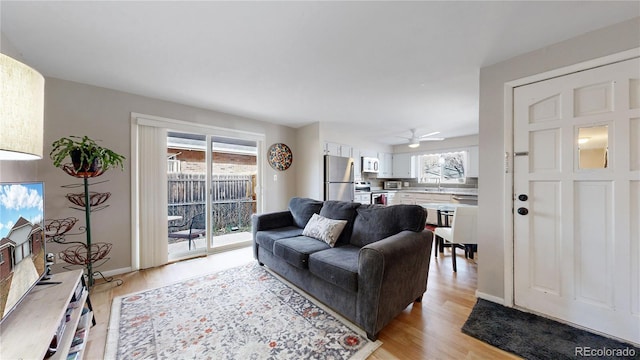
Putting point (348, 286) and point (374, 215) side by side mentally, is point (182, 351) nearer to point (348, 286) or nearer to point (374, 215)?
point (348, 286)

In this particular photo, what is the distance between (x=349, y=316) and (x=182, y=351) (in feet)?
3.92

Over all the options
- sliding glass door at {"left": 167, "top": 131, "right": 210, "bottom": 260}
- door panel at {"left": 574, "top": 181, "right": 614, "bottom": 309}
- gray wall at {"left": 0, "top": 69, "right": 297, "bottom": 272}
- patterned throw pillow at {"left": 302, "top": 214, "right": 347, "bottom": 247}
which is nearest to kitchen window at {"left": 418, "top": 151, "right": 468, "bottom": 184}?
door panel at {"left": 574, "top": 181, "right": 614, "bottom": 309}

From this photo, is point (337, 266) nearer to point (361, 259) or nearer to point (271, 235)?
point (361, 259)

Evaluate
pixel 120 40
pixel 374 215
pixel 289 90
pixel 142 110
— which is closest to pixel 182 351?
pixel 374 215

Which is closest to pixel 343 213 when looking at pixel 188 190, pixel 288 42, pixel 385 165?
pixel 288 42

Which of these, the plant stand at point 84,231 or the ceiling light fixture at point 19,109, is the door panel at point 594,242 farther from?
the plant stand at point 84,231

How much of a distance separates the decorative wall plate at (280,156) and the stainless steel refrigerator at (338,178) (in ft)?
2.53

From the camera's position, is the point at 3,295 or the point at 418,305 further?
the point at 418,305

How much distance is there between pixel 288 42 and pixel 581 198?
2.64 metres

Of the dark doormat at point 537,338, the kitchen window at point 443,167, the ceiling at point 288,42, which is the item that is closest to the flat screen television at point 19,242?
the ceiling at point 288,42

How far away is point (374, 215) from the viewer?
7.89 ft

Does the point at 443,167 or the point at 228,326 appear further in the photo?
the point at 443,167

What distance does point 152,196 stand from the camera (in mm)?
3049

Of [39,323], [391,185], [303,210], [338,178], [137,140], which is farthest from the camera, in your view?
[391,185]
